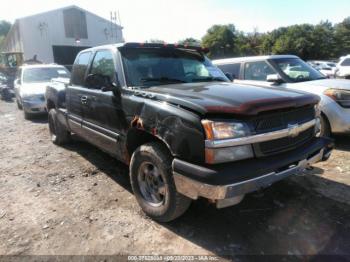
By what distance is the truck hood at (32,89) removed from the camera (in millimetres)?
10054

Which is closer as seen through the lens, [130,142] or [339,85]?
[130,142]

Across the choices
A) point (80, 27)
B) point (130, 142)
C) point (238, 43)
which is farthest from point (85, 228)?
point (238, 43)

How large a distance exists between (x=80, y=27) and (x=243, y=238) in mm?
31453

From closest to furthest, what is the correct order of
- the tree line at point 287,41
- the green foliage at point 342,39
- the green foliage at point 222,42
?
the tree line at point 287,41 < the green foliage at point 342,39 < the green foliage at point 222,42

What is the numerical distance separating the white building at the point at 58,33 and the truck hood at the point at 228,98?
87.6ft

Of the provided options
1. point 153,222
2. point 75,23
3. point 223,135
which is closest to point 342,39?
point 75,23

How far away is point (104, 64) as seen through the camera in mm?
4363

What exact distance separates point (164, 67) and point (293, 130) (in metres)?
1.84

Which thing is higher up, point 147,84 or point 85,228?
point 147,84

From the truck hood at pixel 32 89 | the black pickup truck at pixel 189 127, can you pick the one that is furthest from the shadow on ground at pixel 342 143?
the truck hood at pixel 32 89

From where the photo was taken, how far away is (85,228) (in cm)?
338

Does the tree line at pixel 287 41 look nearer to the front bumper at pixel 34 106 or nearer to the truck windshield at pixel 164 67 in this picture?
the front bumper at pixel 34 106

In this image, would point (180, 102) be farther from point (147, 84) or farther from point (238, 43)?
point (238, 43)

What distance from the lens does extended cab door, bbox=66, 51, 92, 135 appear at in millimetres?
4941
